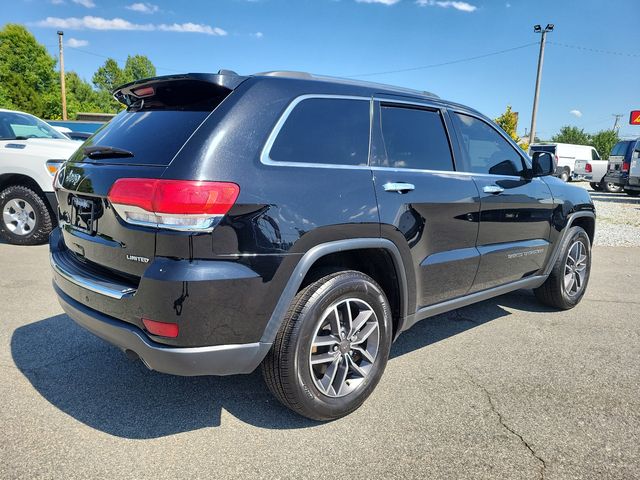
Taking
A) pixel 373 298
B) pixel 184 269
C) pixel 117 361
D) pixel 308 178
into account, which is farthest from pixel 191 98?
pixel 117 361

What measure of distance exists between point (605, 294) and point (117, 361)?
202 inches

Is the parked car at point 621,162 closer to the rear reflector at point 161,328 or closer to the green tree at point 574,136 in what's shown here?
the rear reflector at point 161,328

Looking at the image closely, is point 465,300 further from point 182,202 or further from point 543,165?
point 182,202

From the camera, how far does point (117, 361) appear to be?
3234mm

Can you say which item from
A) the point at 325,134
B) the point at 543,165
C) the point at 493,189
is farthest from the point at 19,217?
the point at 543,165

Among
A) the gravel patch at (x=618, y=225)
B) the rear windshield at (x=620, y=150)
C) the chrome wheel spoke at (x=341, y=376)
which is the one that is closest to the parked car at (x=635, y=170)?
the rear windshield at (x=620, y=150)

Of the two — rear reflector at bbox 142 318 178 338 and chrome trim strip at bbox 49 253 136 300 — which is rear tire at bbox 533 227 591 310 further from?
chrome trim strip at bbox 49 253 136 300

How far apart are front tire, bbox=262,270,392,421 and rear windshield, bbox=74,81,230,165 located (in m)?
0.99

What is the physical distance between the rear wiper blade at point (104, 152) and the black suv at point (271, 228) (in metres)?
0.01

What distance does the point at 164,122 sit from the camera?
2508 millimetres

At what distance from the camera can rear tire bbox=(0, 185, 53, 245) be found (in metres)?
6.32

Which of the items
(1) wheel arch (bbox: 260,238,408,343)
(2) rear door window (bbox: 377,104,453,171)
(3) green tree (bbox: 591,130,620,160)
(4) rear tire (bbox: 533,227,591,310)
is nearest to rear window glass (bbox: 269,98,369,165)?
(2) rear door window (bbox: 377,104,453,171)

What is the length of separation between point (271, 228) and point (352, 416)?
1.23m

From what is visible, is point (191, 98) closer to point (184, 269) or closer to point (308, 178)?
point (308, 178)
